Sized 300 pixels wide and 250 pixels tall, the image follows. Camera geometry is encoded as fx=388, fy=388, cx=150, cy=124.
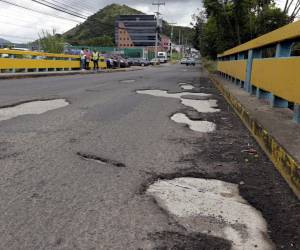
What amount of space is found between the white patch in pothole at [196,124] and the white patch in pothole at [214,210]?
262 cm

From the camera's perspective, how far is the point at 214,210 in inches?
122

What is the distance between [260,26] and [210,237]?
2286 centimetres

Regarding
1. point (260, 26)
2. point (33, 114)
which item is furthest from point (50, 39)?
point (33, 114)

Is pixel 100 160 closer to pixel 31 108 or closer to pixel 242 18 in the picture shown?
pixel 31 108

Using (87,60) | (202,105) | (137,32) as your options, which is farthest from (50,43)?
(137,32)

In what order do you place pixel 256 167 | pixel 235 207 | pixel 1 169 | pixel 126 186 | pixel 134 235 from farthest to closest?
pixel 256 167
pixel 1 169
pixel 126 186
pixel 235 207
pixel 134 235

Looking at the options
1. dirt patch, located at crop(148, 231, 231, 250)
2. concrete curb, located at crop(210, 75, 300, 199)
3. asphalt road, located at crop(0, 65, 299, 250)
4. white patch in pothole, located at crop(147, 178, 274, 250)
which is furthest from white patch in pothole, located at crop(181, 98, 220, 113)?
dirt patch, located at crop(148, 231, 231, 250)

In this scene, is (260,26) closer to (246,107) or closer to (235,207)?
(246,107)

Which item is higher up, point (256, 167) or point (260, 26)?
point (260, 26)

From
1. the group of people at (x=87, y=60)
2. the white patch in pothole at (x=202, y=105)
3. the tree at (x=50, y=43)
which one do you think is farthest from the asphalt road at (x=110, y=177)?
the tree at (x=50, y=43)

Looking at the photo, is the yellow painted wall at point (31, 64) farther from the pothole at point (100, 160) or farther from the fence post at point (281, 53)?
the pothole at point (100, 160)

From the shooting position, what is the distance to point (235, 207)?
10.4 ft

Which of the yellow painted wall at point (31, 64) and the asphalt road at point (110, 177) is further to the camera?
the yellow painted wall at point (31, 64)

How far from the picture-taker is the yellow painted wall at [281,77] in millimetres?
5673
